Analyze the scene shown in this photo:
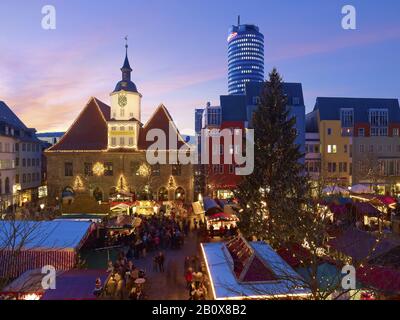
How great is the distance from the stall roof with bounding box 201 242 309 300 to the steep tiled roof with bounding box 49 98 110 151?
33443 millimetres

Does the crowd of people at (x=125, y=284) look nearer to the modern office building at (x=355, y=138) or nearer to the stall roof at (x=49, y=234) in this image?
the stall roof at (x=49, y=234)

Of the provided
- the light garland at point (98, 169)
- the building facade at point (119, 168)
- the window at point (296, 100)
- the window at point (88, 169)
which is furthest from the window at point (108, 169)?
the window at point (296, 100)

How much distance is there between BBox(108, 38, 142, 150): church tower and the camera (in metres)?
42.7

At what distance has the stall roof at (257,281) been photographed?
985cm

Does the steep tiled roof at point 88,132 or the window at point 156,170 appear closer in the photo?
the window at point 156,170

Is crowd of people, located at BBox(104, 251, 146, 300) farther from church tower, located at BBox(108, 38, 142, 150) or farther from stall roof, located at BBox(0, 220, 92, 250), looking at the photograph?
church tower, located at BBox(108, 38, 142, 150)

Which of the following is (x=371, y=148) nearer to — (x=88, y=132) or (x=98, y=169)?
(x=98, y=169)

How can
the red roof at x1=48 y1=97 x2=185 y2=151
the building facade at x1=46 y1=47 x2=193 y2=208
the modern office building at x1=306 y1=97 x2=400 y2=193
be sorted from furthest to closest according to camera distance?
the modern office building at x1=306 y1=97 x2=400 y2=193 < the red roof at x1=48 y1=97 x2=185 y2=151 < the building facade at x1=46 y1=47 x2=193 y2=208

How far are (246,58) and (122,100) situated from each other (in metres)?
138

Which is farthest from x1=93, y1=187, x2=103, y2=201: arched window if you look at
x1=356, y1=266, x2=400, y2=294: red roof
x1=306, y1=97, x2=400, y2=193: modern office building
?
x1=356, y1=266, x2=400, y2=294: red roof

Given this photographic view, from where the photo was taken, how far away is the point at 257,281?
423 inches

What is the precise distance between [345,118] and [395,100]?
9.96 metres
